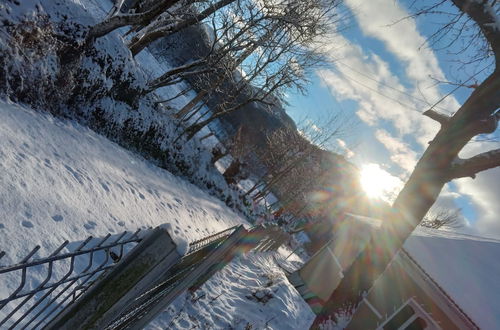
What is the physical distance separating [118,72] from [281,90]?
25.8 feet

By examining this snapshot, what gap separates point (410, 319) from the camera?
7051 millimetres

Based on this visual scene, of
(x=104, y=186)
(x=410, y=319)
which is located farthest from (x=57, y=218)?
(x=410, y=319)

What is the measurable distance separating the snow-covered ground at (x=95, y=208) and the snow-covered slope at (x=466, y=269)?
3.37 m

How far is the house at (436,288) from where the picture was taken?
5766 millimetres

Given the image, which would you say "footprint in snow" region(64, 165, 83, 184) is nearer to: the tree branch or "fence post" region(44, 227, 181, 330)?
"fence post" region(44, 227, 181, 330)

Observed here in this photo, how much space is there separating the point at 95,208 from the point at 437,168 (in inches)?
232

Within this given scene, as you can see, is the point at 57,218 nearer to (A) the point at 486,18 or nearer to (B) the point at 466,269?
(A) the point at 486,18

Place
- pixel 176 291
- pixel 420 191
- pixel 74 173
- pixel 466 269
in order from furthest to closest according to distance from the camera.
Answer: pixel 466 269
pixel 74 173
pixel 420 191
pixel 176 291

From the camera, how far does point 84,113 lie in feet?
27.4

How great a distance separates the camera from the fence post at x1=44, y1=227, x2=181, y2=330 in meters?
1.88

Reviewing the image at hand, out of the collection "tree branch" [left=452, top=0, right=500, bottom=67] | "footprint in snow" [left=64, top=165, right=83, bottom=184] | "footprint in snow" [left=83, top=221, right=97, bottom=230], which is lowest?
"footprint in snow" [left=83, top=221, right=97, bottom=230]

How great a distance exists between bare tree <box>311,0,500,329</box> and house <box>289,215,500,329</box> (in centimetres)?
107

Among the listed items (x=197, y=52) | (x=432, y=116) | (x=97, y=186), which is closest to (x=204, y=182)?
(x=97, y=186)

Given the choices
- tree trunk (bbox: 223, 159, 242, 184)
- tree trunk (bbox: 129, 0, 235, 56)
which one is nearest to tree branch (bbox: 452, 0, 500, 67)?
tree trunk (bbox: 129, 0, 235, 56)
